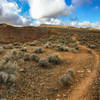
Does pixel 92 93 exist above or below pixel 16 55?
below

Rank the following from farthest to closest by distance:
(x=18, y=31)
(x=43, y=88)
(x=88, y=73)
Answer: (x=18, y=31) → (x=88, y=73) → (x=43, y=88)

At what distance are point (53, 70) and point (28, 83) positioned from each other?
185cm

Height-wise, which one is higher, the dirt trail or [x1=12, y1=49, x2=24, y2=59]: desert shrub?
[x1=12, y1=49, x2=24, y2=59]: desert shrub

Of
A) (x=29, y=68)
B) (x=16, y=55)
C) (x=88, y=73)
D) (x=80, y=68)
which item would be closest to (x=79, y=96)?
(x=88, y=73)

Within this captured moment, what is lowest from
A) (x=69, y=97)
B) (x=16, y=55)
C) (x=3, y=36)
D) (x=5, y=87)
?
(x=69, y=97)

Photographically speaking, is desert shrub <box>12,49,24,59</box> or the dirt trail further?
desert shrub <box>12,49,24,59</box>

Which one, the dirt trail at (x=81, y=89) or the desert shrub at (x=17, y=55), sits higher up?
the desert shrub at (x=17, y=55)

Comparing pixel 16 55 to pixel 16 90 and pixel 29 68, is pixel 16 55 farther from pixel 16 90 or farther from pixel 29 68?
pixel 16 90

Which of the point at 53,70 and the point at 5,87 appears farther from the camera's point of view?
the point at 53,70

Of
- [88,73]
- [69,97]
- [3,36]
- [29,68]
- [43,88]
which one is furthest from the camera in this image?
[3,36]

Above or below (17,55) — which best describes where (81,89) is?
below

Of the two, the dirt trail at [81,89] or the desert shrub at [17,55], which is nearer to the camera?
the dirt trail at [81,89]

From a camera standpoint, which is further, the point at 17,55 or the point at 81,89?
the point at 17,55

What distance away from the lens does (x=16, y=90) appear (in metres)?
3.79
